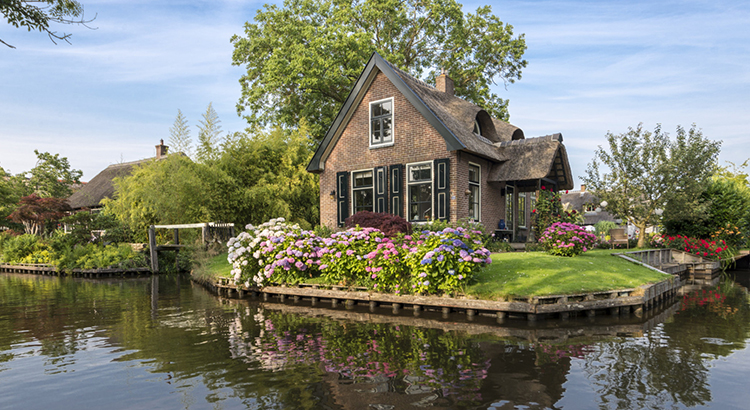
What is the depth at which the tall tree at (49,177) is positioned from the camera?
118ft

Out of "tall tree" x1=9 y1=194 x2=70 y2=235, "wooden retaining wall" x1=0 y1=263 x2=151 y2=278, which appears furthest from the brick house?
"tall tree" x1=9 y1=194 x2=70 y2=235

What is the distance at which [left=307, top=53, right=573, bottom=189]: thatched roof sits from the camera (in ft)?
52.2

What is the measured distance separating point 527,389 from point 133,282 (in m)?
16.7

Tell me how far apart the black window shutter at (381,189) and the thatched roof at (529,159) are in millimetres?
4069

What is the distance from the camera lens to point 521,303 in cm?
862

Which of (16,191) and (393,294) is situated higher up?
(16,191)

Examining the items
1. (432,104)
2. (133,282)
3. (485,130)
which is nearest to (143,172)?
(133,282)

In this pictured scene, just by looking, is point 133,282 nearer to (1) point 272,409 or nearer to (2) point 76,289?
(2) point 76,289

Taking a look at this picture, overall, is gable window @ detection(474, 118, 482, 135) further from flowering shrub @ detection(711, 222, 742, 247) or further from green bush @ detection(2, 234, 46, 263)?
green bush @ detection(2, 234, 46, 263)

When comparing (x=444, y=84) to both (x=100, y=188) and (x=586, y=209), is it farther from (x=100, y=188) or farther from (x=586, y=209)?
(x=586, y=209)

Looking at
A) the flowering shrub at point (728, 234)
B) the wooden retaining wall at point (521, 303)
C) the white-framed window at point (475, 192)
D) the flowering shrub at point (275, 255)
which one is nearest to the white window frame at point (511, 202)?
the white-framed window at point (475, 192)

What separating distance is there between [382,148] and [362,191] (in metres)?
1.99

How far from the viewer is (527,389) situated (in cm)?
507

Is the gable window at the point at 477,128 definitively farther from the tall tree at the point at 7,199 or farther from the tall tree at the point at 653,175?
the tall tree at the point at 7,199
